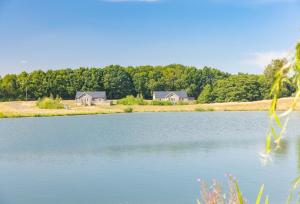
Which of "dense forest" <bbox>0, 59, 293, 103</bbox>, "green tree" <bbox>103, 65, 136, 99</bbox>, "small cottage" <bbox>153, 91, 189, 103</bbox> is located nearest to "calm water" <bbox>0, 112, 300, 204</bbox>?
"dense forest" <bbox>0, 59, 293, 103</bbox>

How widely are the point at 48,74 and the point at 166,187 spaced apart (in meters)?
64.5

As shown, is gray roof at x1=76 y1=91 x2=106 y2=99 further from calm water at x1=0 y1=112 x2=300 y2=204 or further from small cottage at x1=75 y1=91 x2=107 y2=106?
calm water at x1=0 y1=112 x2=300 y2=204

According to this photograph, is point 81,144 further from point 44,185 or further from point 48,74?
point 48,74

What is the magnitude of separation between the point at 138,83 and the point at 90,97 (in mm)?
10376

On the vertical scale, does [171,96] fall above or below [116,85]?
below

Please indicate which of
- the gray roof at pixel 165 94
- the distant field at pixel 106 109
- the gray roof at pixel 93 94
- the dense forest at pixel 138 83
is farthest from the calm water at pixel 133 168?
the gray roof at pixel 165 94

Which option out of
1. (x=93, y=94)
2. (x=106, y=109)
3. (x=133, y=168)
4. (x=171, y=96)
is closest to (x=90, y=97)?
(x=93, y=94)

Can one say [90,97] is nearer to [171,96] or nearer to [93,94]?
[93,94]

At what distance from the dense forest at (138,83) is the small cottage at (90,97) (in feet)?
14.0

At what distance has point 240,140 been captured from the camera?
20.1 m

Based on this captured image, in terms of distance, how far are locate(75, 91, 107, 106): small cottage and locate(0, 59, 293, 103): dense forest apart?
4260mm

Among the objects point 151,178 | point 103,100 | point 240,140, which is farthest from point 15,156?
point 103,100

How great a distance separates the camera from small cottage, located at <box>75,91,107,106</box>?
216 feet

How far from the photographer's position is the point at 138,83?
244 feet
